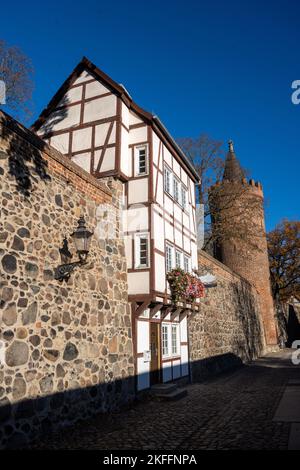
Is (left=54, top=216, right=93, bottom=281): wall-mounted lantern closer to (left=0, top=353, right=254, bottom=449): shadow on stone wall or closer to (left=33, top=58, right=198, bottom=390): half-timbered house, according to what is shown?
(left=0, top=353, right=254, bottom=449): shadow on stone wall

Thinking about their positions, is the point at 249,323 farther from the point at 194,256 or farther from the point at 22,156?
the point at 22,156

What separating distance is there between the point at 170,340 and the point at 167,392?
251 cm

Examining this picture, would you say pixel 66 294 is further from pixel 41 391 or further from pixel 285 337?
pixel 285 337

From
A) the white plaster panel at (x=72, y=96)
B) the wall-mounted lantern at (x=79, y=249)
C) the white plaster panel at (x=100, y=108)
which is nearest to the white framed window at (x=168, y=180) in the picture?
the white plaster panel at (x=100, y=108)

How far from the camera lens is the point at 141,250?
1144cm

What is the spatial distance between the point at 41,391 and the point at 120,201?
6150 mm

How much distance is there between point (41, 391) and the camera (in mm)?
7000

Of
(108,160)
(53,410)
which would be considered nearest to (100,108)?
(108,160)

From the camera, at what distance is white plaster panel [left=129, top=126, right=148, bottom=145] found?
12.5 meters

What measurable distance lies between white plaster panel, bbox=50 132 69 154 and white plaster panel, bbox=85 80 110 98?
1590mm

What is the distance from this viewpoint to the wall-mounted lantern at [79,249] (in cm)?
780

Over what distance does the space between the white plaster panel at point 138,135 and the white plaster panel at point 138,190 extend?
148 centimetres

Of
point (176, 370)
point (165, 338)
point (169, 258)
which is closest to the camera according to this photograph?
point (169, 258)

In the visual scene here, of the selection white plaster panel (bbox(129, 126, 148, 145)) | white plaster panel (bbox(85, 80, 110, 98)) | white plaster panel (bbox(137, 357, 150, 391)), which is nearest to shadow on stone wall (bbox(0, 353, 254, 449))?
white plaster panel (bbox(137, 357, 150, 391))
